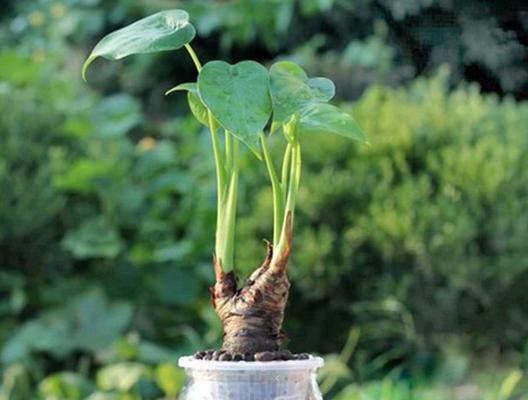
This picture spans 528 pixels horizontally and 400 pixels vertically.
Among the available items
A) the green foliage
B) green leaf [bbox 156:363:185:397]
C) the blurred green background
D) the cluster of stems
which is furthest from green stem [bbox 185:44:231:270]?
the green foliage

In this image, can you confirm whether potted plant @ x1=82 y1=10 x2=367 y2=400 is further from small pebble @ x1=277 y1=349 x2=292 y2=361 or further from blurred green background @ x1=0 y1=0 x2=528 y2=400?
blurred green background @ x1=0 y1=0 x2=528 y2=400

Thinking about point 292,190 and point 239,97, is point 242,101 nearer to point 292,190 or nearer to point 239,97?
point 239,97

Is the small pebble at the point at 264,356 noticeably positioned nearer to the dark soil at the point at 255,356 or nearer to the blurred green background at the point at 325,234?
the dark soil at the point at 255,356

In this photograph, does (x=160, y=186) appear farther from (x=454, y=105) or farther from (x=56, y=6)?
(x=56, y=6)

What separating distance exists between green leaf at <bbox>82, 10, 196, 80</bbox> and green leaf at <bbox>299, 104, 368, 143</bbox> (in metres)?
0.15

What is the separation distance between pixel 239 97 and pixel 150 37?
0.37ft

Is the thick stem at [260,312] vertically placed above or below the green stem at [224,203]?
below

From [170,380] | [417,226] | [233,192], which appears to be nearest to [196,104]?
[233,192]

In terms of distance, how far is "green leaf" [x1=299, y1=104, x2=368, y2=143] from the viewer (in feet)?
3.94

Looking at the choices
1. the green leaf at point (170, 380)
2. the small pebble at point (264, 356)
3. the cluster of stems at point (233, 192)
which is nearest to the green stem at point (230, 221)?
the cluster of stems at point (233, 192)

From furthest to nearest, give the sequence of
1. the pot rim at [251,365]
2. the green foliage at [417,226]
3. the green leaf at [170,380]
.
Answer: the green foliage at [417,226] < the green leaf at [170,380] < the pot rim at [251,365]

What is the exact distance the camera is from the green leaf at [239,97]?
1.12 meters

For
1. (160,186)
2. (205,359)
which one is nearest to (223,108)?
(205,359)

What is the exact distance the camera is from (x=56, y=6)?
17.4 feet
